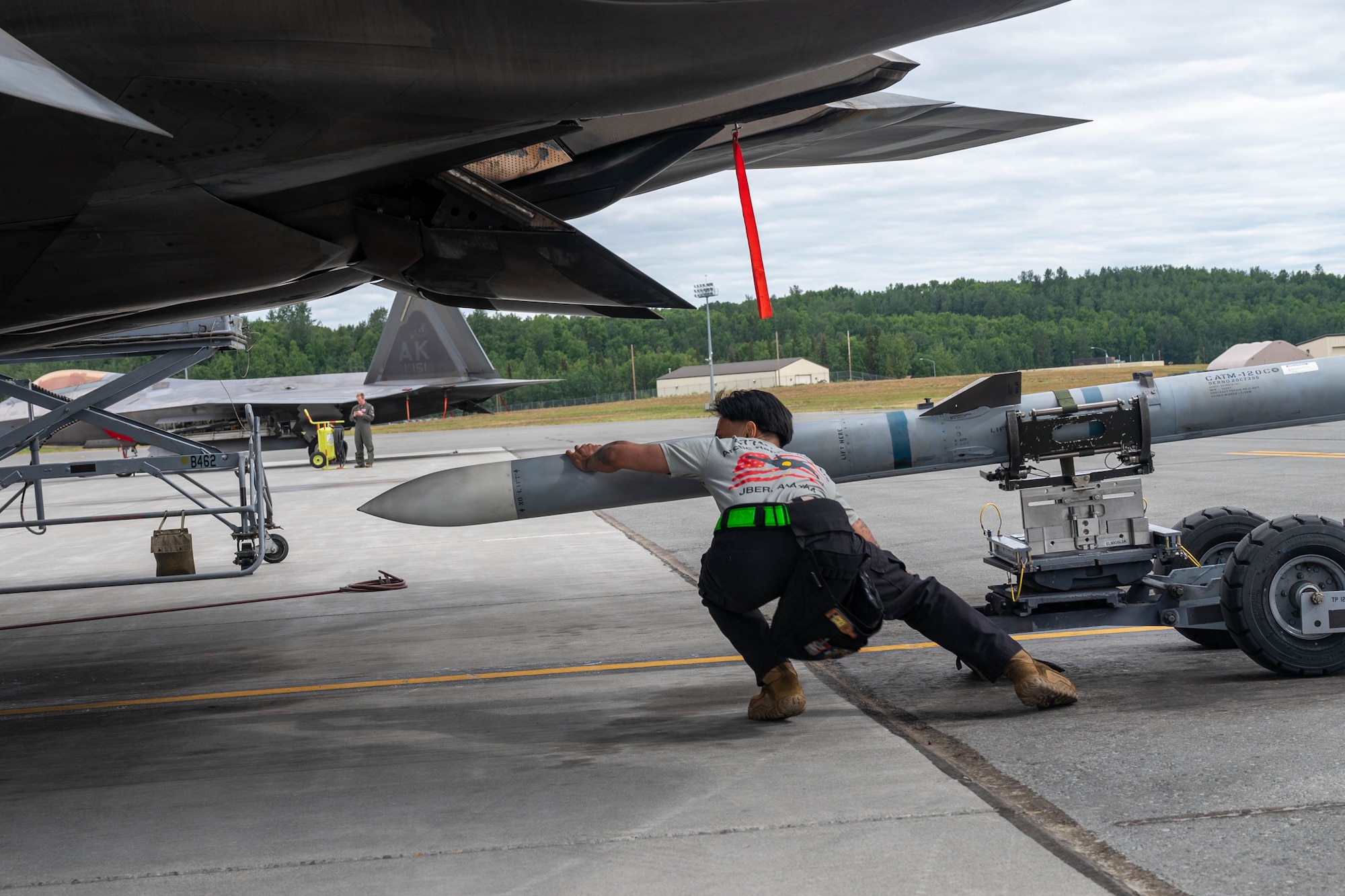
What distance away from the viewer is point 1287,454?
20078 mm

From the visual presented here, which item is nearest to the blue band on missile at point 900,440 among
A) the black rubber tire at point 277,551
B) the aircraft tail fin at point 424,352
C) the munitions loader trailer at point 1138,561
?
the munitions loader trailer at point 1138,561

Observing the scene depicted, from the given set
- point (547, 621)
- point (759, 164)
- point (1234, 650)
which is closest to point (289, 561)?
point (547, 621)

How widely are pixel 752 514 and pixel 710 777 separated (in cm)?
129

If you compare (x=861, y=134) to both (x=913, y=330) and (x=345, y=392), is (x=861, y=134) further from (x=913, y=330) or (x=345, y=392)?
Result: (x=913, y=330)

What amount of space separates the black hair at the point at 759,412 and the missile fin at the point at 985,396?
69.0 inches

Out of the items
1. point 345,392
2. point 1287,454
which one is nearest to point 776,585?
point 1287,454

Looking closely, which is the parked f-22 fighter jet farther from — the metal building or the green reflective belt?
the green reflective belt

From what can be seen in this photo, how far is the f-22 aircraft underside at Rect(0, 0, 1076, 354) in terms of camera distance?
424 cm

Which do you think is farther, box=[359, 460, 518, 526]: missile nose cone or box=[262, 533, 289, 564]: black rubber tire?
box=[262, 533, 289, 564]: black rubber tire

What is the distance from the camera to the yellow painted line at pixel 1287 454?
19.2 metres

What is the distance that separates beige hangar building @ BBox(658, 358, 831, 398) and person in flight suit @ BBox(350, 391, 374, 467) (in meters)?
100

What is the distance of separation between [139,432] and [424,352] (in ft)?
87.9

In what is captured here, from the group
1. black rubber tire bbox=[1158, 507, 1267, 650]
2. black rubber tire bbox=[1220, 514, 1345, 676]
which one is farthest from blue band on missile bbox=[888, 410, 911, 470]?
black rubber tire bbox=[1220, 514, 1345, 676]

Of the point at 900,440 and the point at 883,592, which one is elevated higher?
the point at 900,440
